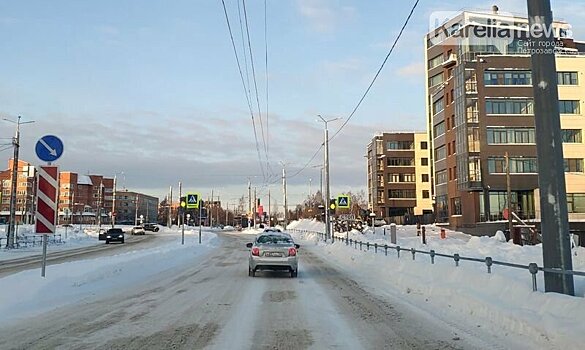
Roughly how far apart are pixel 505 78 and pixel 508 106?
3.25 m

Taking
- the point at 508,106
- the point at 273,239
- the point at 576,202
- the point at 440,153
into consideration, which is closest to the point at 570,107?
the point at 508,106

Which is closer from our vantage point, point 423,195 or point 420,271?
point 420,271

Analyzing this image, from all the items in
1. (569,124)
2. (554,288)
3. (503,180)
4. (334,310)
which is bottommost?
(334,310)

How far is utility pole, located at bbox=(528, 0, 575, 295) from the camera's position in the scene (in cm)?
883

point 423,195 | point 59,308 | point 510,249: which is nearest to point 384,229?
point 510,249

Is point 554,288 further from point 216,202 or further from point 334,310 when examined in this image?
point 216,202

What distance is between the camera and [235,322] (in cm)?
951

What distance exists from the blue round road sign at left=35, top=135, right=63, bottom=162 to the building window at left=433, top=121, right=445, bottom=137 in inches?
2422

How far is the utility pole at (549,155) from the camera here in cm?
883

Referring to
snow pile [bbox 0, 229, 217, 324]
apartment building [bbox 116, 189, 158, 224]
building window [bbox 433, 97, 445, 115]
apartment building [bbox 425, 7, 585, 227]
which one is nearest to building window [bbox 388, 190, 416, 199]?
building window [bbox 433, 97, 445, 115]

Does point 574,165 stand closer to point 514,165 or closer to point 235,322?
point 514,165

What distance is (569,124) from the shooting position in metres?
59.3

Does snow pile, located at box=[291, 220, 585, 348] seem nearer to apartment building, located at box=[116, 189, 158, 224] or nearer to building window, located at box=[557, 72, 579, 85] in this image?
building window, located at box=[557, 72, 579, 85]

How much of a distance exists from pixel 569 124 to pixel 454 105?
12514 mm
